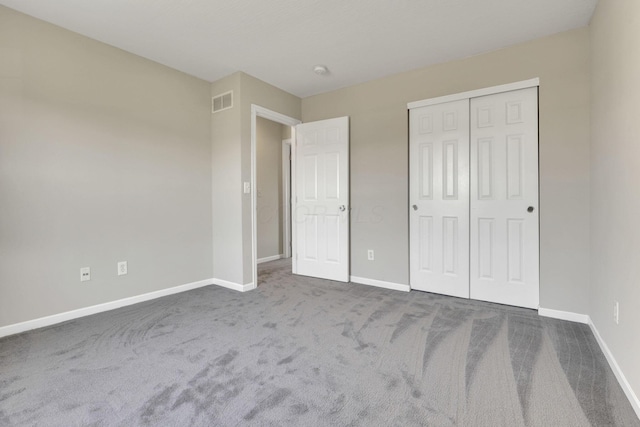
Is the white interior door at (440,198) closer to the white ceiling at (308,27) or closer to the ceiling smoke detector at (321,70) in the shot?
the white ceiling at (308,27)

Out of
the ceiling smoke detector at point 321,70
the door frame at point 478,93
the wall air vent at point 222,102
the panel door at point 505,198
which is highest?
the ceiling smoke detector at point 321,70

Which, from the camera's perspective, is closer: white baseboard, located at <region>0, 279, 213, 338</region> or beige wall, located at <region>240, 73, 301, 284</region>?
white baseboard, located at <region>0, 279, 213, 338</region>

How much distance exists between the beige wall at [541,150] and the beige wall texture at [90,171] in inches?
73.6

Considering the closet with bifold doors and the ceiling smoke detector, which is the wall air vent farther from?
the closet with bifold doors

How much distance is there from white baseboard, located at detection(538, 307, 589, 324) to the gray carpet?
0.33 feet

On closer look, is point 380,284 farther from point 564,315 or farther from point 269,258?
point 269,258

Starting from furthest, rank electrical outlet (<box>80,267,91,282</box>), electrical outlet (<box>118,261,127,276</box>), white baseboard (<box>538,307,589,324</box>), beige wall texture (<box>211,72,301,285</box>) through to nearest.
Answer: beige wall texture (<box>211,72,301,285</box>), electrical outlet (<box>118,261,127,276</box>), electrical outlet (<box>80,267,91,282</box>), white baseboard (<box>538,307,589,324</box>)

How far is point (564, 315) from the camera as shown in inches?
98.7

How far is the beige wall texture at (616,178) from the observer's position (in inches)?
58.4

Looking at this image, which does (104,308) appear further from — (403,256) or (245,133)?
(403,256)

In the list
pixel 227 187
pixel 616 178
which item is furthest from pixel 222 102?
pixel 616 178

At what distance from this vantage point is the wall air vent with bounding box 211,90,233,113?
340 cm

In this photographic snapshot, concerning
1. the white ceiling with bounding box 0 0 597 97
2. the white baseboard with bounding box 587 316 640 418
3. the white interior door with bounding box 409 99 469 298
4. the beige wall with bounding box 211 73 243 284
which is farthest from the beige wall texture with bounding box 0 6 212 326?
the white baseboard with bounding box 587 316 640 418

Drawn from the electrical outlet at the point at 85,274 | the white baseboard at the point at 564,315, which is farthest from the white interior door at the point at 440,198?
the electrical outlet at the point at 85,274
